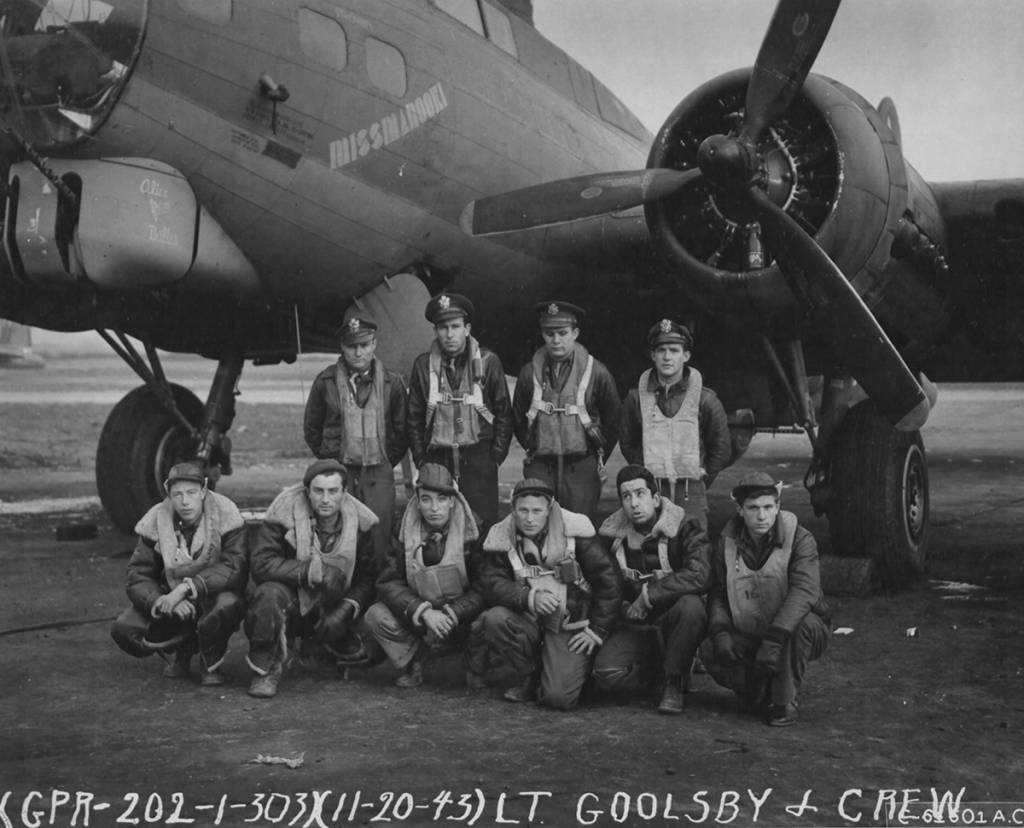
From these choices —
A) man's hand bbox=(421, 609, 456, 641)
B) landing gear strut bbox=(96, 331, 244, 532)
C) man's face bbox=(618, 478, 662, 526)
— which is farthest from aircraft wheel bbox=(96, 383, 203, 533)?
man's face bbox=(618, 478, 662, 526)

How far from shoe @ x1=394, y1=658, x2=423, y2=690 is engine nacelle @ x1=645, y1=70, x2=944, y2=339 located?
261 cm

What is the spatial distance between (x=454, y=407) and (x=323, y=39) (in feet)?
7.20

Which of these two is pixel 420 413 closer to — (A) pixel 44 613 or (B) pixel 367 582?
(B) pixel 367 582

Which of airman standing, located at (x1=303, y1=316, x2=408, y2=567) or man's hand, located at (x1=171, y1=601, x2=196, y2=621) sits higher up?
airman standing, located at (x1=303, y1=316, x2=408, y2=567)

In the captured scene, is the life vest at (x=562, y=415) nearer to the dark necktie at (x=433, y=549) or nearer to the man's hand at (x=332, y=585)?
the dark necktie at (x=433, y=549)

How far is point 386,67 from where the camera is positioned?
21.3ft

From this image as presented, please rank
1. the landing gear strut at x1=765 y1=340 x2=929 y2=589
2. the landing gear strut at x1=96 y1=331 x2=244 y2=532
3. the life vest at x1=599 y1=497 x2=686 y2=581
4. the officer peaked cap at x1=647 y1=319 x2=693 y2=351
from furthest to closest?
the landing gear strut at x1=96 y1=331 x2=244 y2=532
the landing gear strut at x1=765 y1=340 x2=929 y2=589
the officer peaked cap at x1=647 y1=319 x2=693 y2=351
the life vest at x1=599 y1=497 x2=686 y2=581

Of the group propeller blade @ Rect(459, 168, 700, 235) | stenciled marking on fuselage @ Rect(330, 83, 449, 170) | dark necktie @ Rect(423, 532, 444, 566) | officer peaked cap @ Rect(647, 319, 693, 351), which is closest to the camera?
dark necktie @ Rect(423, 532, 444, 566)

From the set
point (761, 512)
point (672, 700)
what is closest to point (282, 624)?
point (672, 700)

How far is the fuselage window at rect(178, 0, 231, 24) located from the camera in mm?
5715

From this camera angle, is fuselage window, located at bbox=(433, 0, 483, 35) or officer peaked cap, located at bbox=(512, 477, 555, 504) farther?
fuselage window, located at bbox=(433, 0, 483, 35)

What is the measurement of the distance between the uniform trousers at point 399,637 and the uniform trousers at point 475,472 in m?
1.24

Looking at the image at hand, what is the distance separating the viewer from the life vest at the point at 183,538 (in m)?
4.70

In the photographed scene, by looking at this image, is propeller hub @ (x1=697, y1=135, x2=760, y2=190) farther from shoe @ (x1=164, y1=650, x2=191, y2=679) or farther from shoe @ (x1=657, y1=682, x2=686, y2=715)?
shoe @ (x1=164, y1=650, x2=191, y2=679)
